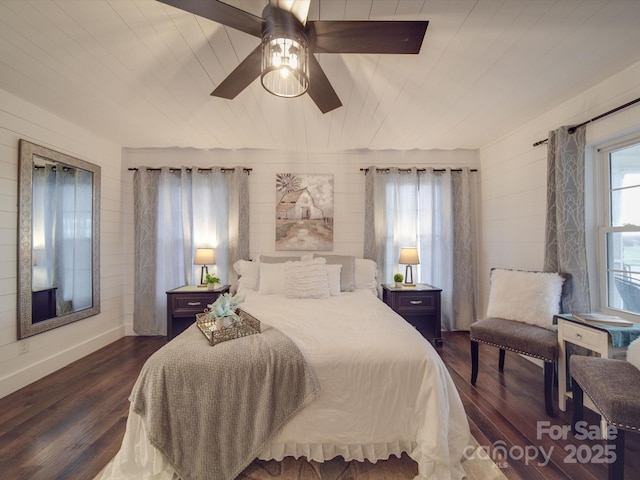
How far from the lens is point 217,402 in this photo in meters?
1.42

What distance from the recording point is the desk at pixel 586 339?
174 centimetres

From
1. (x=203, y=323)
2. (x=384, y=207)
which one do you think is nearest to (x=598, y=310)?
(x=384, y=207)

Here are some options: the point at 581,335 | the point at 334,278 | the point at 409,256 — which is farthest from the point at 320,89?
the point at 581,335

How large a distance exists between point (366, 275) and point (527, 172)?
2.04 m

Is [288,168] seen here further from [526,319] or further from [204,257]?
[526,319]

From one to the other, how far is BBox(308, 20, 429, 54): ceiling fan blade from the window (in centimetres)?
209

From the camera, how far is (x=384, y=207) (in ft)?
12.2

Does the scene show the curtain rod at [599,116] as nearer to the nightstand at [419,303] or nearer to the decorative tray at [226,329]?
the nightstand at [419,303]

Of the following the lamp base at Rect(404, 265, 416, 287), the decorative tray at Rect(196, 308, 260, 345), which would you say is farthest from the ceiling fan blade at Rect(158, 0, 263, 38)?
the lamp base at Rect(404, 265, 416, 287)

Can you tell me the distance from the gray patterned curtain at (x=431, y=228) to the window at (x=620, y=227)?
140cm

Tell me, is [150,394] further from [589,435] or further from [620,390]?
[589,435]

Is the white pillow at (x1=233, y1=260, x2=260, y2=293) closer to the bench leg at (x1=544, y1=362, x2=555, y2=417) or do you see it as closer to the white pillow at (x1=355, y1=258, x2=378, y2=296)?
the white pillow at (x1=355, y1=258, x2=378, y2=296)

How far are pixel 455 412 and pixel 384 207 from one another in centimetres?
259

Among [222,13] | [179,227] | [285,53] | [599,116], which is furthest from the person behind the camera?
[179,227]
